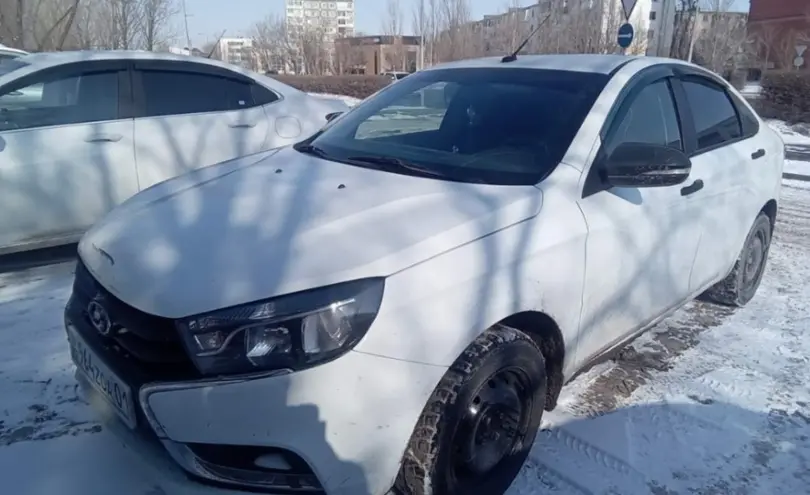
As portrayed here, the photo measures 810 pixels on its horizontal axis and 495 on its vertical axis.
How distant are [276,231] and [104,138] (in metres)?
3.04

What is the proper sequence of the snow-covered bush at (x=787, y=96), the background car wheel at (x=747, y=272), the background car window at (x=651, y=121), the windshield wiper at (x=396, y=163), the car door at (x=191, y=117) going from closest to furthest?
the windshield wiper at (x=396, y=163) < the background car window at (x=651, y=121) < the background car wheel at (x=747, y=272) < the car door at (x=191, y=117) < the snow-covered bush at (x=787, y=96)

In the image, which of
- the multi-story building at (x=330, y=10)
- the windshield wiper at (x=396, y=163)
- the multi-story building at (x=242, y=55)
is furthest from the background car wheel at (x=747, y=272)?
the multi-story building at (x=330, y=10)

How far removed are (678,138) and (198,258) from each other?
247 centimetres

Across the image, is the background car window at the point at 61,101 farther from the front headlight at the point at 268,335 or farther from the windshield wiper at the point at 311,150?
the front headlight at the point at 268,335

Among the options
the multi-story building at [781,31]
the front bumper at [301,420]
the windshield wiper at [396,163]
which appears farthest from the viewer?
the multi-story building at [781,31]

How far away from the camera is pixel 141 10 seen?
22453 mm

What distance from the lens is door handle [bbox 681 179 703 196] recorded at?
3109mm

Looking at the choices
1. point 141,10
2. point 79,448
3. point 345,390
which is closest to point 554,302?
point 345,390

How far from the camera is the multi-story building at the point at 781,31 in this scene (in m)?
33.7

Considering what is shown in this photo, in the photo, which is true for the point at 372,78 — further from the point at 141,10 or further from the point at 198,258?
the point at 198,258

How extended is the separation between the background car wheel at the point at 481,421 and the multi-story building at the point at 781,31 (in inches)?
1305

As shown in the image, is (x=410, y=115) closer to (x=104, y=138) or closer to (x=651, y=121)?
(x=651, y=121)

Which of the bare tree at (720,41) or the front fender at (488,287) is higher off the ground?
the bare tree at (720,41)

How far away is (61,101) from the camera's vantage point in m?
4.54
